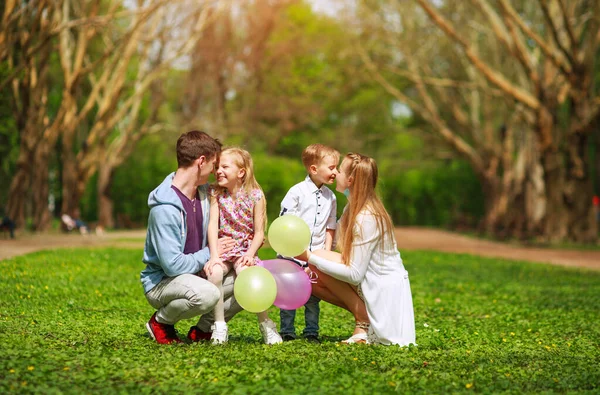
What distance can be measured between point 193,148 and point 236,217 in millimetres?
662

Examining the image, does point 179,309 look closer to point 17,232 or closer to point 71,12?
point 17,232

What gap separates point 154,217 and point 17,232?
1952 cm

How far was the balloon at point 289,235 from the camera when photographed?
6137 mm

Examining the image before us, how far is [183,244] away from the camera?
6.27 metres

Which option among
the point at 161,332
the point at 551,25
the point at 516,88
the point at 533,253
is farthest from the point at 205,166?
the point at 516,88

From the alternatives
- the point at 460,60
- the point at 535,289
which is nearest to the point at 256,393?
the point at 535,289

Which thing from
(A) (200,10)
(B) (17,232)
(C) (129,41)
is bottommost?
(B) (17,232)

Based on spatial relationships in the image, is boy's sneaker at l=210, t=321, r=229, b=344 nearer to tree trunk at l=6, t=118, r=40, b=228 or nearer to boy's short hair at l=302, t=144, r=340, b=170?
boy's short hair at l=302, t=144, r=340, b=170

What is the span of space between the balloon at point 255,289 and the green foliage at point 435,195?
3455 centimetres

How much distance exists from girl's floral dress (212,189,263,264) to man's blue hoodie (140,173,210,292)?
0.24 meters

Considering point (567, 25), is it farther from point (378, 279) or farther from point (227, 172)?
point (227, 172)

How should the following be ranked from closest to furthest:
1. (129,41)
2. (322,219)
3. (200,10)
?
(322,219) < (129,41) < (200,10)

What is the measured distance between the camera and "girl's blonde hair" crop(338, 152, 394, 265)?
654 cm

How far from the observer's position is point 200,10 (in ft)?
95.1
